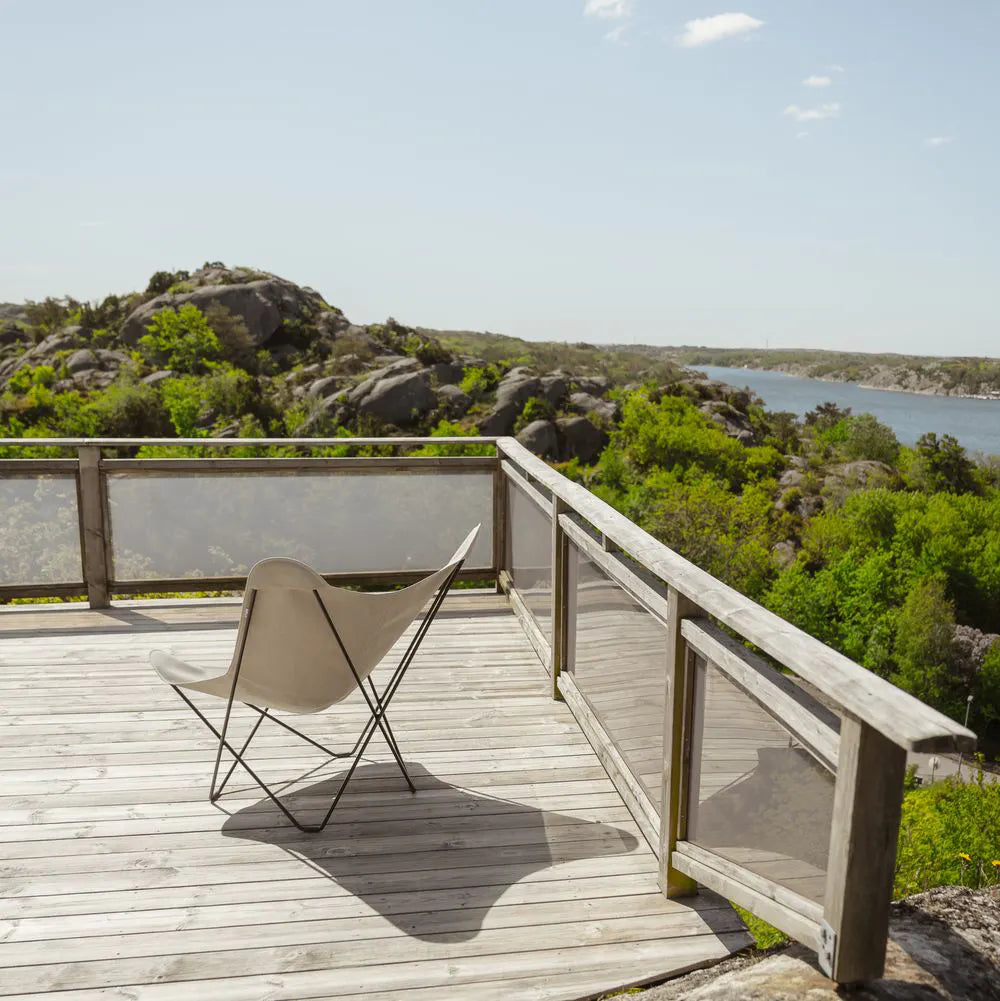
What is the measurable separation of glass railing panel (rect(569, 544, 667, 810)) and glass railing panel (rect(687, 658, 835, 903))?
251 millimetres

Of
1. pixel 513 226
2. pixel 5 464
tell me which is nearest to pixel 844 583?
pixel 5 464

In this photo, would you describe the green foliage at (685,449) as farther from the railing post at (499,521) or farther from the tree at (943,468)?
the railing post at (499,521)

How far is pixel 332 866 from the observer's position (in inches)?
97.0

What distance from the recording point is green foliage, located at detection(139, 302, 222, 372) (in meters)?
38.2

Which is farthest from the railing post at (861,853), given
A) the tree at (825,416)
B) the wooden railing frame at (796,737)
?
the tree at (825,416)

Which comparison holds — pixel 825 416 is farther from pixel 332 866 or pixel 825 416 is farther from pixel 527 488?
pixel 332 866

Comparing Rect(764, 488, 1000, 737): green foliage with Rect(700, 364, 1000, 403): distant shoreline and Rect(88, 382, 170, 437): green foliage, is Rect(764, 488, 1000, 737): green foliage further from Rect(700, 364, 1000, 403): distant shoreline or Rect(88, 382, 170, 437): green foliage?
Rect(700, 364, 1000, 403): distant shoreline

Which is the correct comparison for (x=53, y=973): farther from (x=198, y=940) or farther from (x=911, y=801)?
(x=911, y=801)

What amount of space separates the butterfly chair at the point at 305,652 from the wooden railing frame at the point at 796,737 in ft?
2.62

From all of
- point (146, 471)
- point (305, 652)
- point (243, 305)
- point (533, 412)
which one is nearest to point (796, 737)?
point (305, 652)

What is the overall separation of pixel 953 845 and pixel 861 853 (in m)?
7.77

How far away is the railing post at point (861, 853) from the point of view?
1.32 metres

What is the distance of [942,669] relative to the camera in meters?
25.7

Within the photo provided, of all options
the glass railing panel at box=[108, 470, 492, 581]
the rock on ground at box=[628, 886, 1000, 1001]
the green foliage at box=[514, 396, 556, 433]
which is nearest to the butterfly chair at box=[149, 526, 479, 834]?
the rock on ground at box=[628, 886, 1000, 1001]
